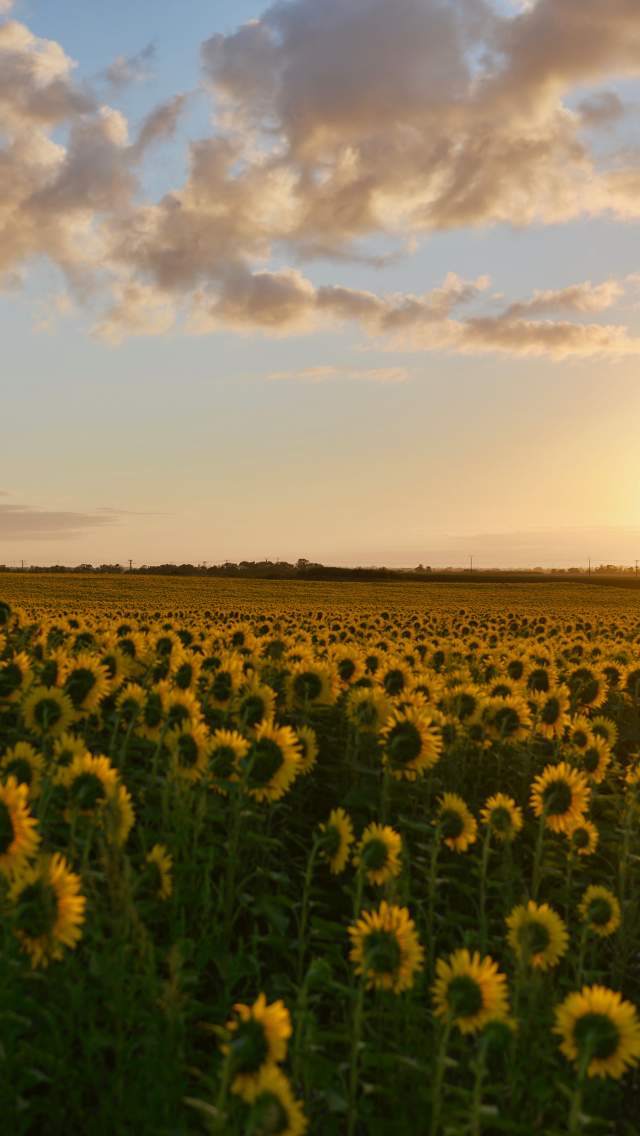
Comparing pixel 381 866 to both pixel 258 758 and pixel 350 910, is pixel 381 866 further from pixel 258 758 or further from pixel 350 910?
pixel 350 910

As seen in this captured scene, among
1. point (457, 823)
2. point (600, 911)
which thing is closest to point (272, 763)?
point (457, 823)

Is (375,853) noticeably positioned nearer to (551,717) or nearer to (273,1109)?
(273,1109)

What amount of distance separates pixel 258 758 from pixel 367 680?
146 inches

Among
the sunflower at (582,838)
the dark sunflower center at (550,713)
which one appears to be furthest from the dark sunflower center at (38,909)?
the dark sunflower center at (550,713)

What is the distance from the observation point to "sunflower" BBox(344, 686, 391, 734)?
8.45 meters

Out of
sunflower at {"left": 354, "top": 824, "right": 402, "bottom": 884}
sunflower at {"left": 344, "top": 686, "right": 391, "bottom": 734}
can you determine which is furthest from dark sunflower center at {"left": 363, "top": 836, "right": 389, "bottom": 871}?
sunflower at {"left": 344, "top": 686, "right": 391, "bottom": 734}

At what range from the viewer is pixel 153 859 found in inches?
211

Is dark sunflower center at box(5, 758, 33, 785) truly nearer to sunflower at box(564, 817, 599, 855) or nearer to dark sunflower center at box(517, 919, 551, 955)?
dark sunflower center at box(517, 919, 551, 955)

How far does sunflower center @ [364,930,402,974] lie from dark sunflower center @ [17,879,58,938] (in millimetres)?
1333

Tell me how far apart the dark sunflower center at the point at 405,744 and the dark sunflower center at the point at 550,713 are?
9.34 ft

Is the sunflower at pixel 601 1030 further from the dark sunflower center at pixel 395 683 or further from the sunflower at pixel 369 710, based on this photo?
the dark sunflower center at pixel 395 683

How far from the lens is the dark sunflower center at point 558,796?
23.1 feet

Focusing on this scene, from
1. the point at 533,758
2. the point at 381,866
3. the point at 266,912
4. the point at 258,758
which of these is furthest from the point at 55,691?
the point at 533,758

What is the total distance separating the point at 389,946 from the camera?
4.42m
